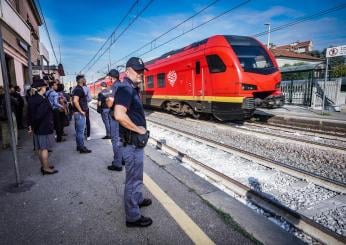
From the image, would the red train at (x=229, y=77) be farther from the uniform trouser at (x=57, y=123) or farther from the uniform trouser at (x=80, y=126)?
the uniform trouser at (x=57, y=123)

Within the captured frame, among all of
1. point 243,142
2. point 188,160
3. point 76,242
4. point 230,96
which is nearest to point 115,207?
point 76,242

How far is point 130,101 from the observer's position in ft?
9.06

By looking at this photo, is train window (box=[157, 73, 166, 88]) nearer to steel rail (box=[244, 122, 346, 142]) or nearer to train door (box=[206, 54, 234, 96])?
train door (box=[206, 54, 234, 96])

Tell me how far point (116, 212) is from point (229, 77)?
6925 mm

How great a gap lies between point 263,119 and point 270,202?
913 centimetres

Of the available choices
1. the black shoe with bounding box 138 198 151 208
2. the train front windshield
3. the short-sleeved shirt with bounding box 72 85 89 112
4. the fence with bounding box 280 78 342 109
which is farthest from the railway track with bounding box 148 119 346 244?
the fence with bounding box 280 78 342 109

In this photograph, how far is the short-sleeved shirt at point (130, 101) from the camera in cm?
273

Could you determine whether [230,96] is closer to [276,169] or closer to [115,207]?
[276,169]

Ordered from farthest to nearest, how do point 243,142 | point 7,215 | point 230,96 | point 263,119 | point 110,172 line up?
point 263,119
point 230,96
point 243,142
point 110,172
point 7,215

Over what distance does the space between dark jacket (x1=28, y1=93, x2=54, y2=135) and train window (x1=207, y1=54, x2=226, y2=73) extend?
6.36 m

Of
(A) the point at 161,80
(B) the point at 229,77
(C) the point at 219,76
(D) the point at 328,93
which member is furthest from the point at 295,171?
(D) the point at 328,93

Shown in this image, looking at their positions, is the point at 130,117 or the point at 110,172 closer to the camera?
the point at 130,117

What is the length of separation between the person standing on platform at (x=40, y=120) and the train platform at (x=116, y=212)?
0.45 m

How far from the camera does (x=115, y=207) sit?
11.1 ft
